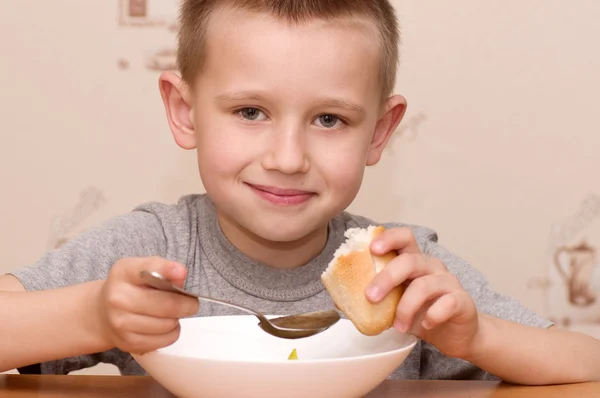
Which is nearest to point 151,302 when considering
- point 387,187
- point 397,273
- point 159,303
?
point 159,303

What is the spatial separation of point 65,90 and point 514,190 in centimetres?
92

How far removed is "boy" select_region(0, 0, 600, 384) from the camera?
938 mm

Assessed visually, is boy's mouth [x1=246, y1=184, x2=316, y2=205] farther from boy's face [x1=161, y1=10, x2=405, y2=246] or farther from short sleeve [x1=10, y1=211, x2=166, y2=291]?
short sleeve [x1=10, y1=211, x2=166, y2=291]

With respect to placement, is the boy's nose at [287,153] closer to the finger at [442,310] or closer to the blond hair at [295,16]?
the blond hair at [295,16]

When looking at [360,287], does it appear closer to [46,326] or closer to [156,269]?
[156,269]

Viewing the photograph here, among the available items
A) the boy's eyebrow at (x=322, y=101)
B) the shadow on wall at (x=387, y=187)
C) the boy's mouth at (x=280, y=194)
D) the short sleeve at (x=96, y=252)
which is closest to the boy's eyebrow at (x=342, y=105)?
the boy's eyebrow at (x=322, y=101)

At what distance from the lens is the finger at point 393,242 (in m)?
0.93

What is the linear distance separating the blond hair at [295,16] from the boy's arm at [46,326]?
414mm

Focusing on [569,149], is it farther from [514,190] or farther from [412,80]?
[412,80]

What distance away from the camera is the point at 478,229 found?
1.72 m

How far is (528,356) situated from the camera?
1044 millimetres

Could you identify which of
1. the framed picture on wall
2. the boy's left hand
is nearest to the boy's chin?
the boy's left hand

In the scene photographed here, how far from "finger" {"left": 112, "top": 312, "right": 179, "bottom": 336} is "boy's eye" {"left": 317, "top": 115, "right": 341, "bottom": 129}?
41 centimetres

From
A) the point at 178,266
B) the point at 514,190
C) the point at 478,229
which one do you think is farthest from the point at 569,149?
the point at 178,266
